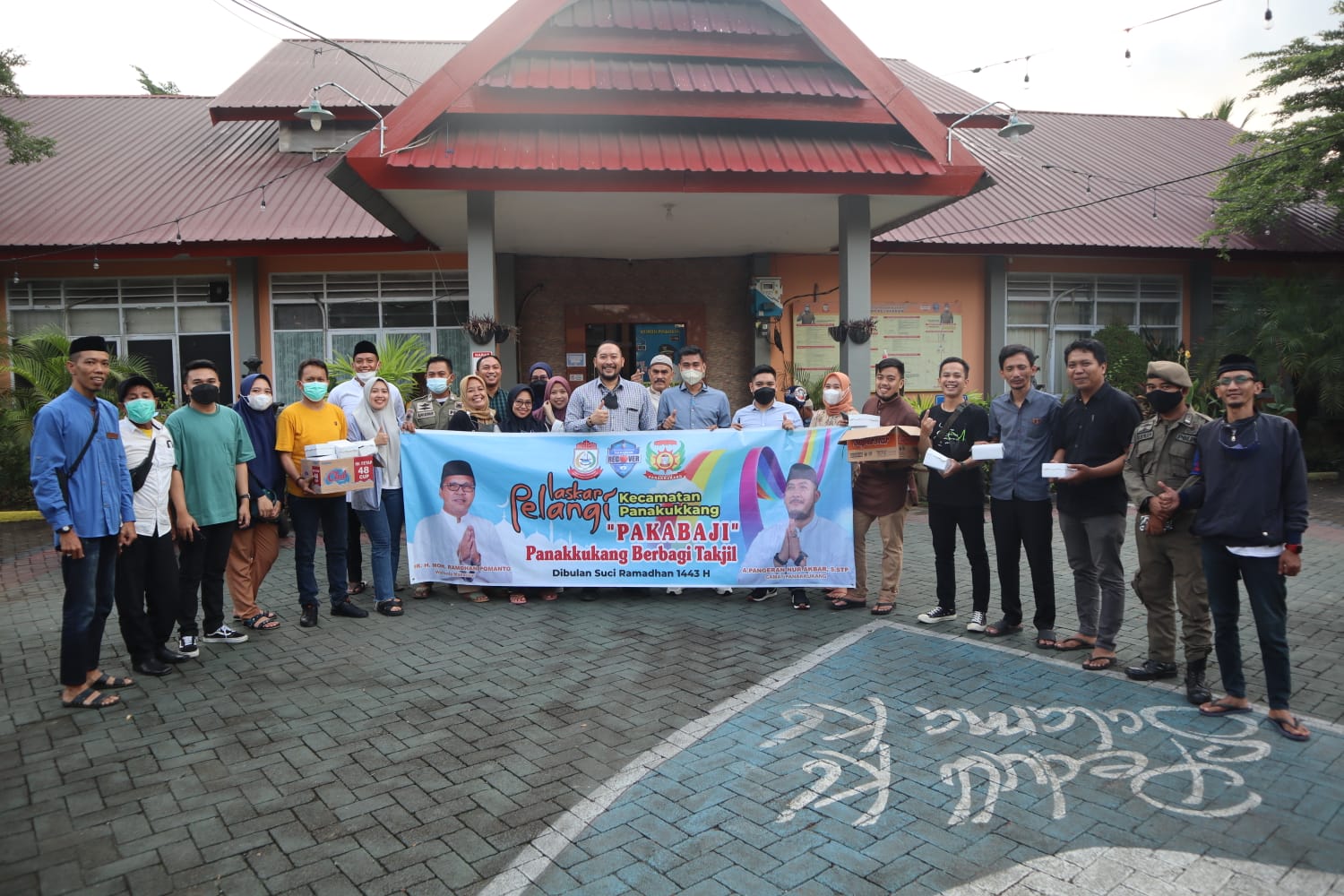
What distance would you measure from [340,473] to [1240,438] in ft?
18.2

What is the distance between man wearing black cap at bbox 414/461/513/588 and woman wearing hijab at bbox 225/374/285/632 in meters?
1.18

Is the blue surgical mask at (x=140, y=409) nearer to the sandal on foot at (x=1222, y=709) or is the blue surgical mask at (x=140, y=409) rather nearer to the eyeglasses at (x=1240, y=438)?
the eyeglasses at (x=1240, y=438)

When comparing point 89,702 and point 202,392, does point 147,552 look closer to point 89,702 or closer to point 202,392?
point 89,702

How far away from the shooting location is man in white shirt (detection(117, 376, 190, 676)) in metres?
5.18

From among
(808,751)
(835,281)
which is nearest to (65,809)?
(808,751)

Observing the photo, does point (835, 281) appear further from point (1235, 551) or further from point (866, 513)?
point (1235, 551)

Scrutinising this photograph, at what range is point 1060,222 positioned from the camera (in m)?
15.3

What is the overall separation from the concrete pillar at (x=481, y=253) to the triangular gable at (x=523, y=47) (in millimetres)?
879

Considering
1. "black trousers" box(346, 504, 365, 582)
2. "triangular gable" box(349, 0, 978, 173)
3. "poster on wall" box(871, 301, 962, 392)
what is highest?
"triangular gable" box(349, 0, 978, 173)

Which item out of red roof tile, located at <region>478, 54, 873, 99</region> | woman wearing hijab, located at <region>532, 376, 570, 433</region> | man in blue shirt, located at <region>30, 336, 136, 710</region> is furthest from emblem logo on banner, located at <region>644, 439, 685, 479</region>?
A: red roof tile, located at <region>478, 54, 873, 99</region>

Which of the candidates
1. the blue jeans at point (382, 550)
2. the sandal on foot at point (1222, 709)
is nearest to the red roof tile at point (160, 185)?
the blue jeans at point (382, 550)

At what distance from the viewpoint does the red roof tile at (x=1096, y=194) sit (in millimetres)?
15008

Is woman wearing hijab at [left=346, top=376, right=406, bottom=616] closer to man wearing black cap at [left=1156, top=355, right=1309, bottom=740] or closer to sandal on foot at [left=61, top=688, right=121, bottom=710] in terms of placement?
sandal on foot at [left=61, top=688, right=121, bottom=710]

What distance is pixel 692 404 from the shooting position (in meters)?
7.33
